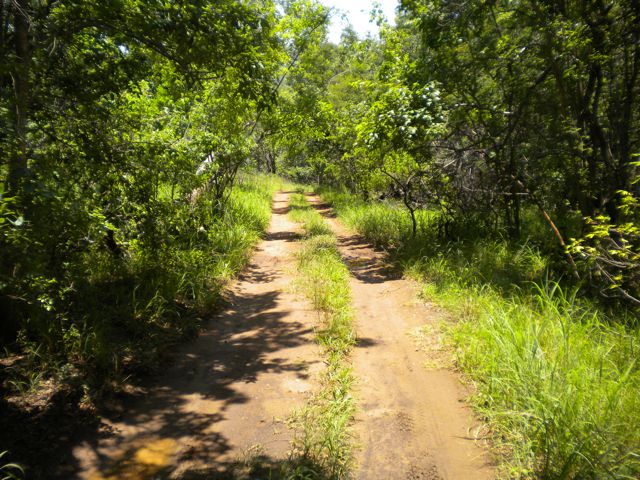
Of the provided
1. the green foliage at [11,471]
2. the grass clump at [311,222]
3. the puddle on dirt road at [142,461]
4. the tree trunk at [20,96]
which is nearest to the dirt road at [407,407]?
the puddle on dirt road at [142,461]

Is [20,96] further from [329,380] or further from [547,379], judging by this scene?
[547,379]

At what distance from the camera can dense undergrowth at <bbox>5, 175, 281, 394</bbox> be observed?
127 inches

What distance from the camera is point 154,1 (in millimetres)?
3064

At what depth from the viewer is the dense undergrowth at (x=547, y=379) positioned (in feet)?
7.52

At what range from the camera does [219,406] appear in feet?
10.7

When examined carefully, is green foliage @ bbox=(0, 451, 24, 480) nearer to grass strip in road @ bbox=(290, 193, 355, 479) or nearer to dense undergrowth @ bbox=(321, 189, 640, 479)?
grass strip in road @ bbox=(290, 193, 355, 479)

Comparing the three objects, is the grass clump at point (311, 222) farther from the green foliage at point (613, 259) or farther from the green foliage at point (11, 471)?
the green foliage at point (11, 471)

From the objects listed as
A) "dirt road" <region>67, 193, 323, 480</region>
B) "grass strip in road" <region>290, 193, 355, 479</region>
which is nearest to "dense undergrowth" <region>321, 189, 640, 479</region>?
"grass strip in road" <region>290, 193, 355, 479</region>

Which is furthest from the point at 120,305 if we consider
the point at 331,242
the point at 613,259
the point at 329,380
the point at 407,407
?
the point at 613,259

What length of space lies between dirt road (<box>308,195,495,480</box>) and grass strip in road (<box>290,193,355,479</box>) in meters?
0.14

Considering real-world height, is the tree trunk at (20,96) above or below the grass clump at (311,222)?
above

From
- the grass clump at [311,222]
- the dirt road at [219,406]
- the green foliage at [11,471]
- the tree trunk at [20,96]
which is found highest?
the tree trunk at [20,96]

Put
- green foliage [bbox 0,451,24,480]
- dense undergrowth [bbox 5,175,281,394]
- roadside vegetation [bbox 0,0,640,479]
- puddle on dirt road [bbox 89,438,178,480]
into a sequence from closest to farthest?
1. green foliage [bbox 0,451,24,480]
2. puddle on dirt road [bbox 89,438,178,480]
3. roadside vegetation [bbox 0,0,640,479]
4. dense undergrowth [bbox 5,175,281,394]

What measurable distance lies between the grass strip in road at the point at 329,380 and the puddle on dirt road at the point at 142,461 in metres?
0.94
